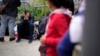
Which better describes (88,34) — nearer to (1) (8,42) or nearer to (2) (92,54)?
(2) (92,54)

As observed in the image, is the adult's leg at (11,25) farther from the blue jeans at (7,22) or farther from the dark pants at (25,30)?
the dark pants at (25,30)

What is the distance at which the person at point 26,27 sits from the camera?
1066 centimetres

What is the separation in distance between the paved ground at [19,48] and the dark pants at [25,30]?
32 centimetres

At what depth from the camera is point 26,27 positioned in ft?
36.2

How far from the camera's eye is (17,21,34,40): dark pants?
1066 centimetres

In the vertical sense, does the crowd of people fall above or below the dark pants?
above

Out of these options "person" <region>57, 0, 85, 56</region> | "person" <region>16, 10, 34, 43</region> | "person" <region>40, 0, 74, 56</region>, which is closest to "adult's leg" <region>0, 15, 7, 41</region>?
"person" <region>16, 10, 34, 43</region>

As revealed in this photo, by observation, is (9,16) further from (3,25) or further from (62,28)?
(62,28)

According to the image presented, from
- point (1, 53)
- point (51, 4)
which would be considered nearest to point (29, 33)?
point (1, 53)

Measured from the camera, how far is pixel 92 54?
4.26ft

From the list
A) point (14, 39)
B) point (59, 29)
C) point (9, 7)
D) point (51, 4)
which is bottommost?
point (14, 39)

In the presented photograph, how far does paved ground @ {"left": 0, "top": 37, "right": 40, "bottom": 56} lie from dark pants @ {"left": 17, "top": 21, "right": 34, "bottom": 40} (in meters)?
0.32

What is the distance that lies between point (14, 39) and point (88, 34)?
951 cm

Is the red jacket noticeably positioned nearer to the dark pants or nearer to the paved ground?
the paved ground
